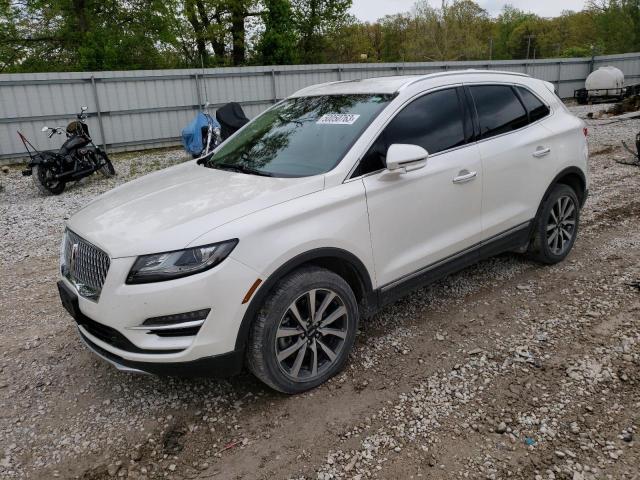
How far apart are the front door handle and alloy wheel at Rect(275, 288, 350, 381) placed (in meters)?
1.29

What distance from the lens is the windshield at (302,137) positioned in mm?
3305

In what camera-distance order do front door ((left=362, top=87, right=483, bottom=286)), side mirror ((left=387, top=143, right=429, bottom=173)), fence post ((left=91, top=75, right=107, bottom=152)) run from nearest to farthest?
side mirror ((left=387, top=143, right=429, bottom=173)) < front door ((left=362, top=87, right=483, bottom=286)) < fence post ((left=91, top=75, right=107, bottom=152))

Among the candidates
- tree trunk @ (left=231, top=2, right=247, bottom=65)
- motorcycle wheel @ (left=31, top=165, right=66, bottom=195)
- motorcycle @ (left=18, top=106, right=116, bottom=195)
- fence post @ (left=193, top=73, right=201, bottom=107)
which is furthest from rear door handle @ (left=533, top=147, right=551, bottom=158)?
tree trunk @ (left=231, top=2, right=247, bottom=65)

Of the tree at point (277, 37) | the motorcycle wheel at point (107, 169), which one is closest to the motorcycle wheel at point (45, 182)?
the motorcycle wheel at point (107, 169)

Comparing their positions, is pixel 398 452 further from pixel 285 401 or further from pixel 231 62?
pixel 231 62

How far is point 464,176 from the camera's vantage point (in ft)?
12.1

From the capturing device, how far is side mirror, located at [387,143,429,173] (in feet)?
10.2

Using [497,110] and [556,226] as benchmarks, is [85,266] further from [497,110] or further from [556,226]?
[556,226]

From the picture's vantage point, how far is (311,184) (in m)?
3.02

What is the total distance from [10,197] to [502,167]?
9.14 metres

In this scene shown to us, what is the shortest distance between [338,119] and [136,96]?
12.2m

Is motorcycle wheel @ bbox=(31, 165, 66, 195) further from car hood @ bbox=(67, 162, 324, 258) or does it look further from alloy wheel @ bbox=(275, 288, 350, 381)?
alloy wheel @ bbox=(275, 288, 350, 381)

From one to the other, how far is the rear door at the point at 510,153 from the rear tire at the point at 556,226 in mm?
192

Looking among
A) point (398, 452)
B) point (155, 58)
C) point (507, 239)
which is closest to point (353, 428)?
point (398, 452)
